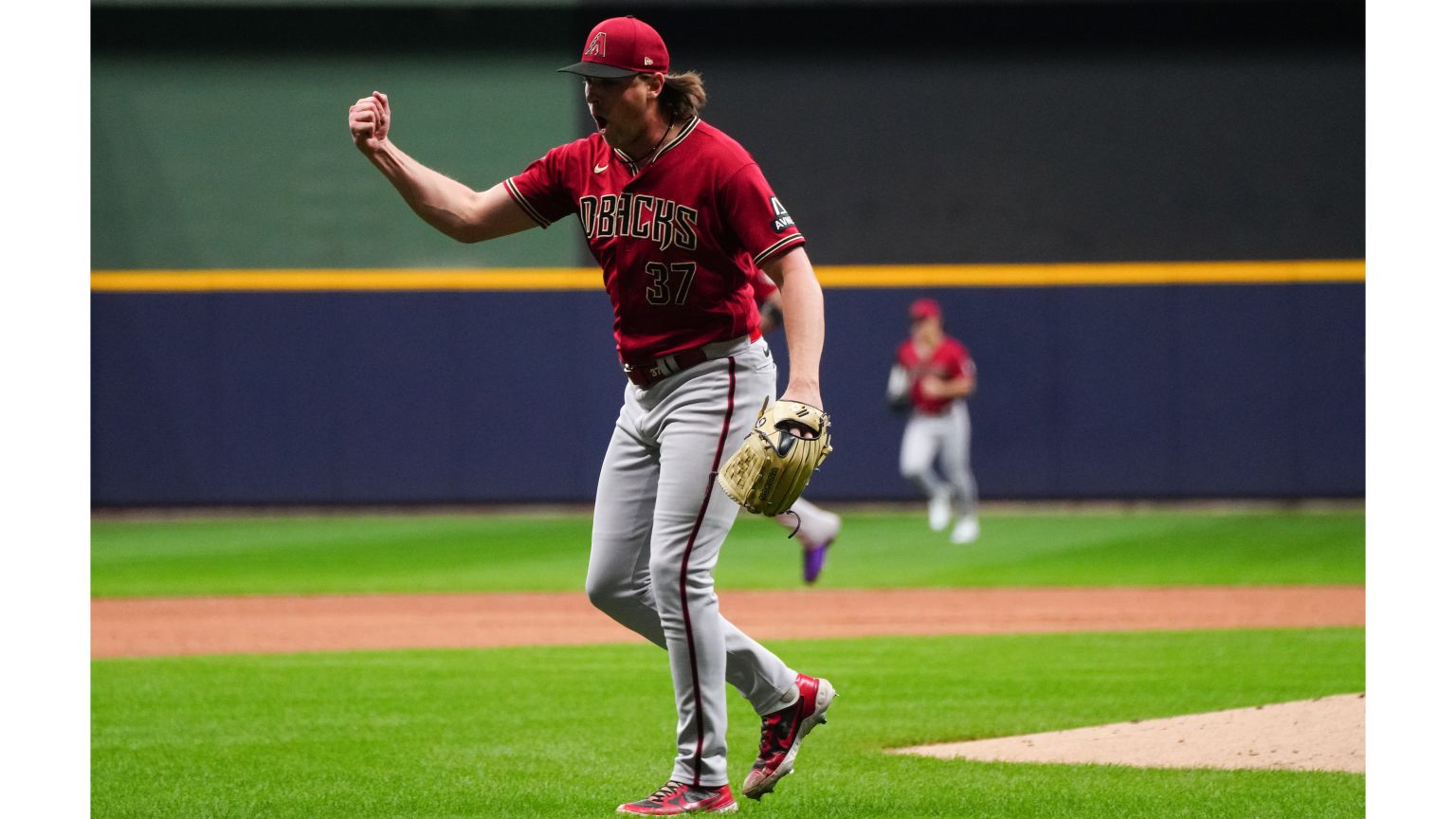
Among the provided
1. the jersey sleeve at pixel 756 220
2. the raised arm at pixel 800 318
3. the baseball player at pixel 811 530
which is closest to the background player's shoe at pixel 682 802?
the raised arm at pixel 800 318

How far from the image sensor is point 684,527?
178 inches

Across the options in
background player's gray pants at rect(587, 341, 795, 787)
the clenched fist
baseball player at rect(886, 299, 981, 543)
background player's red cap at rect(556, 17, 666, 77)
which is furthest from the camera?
baseball player at rect(886, 299, 981, 543)

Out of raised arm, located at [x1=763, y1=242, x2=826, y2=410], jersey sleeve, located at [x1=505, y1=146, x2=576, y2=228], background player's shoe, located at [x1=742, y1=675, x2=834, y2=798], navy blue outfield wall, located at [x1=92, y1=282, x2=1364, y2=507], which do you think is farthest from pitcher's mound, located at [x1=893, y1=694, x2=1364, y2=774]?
navy blue outfield wall, located at [x1=92, y1=282, x2=1364, y2=507]

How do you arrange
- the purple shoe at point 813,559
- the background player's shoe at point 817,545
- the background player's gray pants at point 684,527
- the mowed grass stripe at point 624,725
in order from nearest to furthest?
the background player's gray pants at point 684,527 → the mowed grass stripe at point 624,725 → the background player's shoe at point 817,545 → the purple shoe at point 813,559

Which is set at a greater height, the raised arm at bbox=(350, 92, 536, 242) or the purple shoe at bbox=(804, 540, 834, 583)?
the raised arm at bbox=(350, 92, 536, 242)

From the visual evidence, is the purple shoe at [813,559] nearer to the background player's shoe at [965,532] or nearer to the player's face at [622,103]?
the background player's shoe at [965,532]

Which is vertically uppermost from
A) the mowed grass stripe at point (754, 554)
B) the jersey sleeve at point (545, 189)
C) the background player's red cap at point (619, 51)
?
the background player's red cap at point (619, 51)

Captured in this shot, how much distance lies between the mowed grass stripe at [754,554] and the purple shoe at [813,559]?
1.15ft

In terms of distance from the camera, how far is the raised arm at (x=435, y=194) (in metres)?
4.70

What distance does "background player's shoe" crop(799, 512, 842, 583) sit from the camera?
11003 millimetres

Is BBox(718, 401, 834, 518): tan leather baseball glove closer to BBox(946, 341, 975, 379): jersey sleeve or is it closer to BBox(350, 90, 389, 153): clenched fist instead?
BBox(350, 90, 389, 153): clenched fist

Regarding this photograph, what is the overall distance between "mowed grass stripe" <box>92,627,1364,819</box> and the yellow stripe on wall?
9.39 meters

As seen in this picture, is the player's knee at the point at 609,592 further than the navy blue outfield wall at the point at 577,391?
No

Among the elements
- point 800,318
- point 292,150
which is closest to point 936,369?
point 292,150
